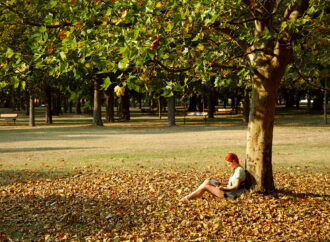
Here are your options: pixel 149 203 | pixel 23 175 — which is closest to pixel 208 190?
pixel 149 203

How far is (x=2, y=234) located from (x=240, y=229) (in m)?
3.98

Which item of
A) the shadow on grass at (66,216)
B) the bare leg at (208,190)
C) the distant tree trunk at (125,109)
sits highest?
the distant tree trunk at (125,109)

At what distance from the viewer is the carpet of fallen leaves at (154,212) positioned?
7.05m

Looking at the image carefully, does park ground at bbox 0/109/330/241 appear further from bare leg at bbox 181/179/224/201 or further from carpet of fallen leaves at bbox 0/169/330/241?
bare leg at bbox 181/179/224/201

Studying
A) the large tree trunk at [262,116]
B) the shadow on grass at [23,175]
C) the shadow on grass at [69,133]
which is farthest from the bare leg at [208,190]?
the shadow on grass at [69,133]

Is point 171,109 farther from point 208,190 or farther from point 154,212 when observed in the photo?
point 154,212

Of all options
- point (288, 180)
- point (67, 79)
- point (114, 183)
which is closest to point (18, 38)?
point (67, 79)

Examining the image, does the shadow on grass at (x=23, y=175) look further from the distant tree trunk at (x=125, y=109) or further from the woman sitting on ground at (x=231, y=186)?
the distant tree trunk at (x=125, y=109)

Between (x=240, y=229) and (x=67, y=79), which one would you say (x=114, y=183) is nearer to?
(x=240, y=229)

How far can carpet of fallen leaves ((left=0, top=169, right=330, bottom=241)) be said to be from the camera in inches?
277

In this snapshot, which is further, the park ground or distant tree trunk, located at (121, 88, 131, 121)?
distant tree trunk, located at (121, 88, 131, 121)

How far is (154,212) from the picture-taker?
26.5 feet

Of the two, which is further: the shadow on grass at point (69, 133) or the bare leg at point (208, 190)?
the shadow on grass at point (69, 133)

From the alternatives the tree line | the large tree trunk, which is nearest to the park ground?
the large tree trunk
